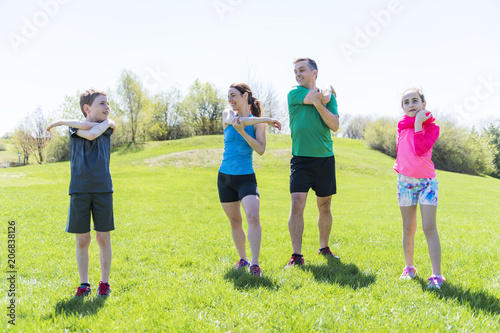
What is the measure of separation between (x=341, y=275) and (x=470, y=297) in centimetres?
139

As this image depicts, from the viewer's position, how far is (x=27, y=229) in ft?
26.3

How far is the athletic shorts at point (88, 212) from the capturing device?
3773mm

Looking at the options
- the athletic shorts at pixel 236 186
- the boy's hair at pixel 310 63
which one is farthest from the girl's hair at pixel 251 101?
the athletic shorts at pixel 236 186

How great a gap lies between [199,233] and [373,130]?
2003 inches

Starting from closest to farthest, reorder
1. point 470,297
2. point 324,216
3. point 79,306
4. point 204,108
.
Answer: point 79,306 < point 470,297 < point 324,216 < point 204,108

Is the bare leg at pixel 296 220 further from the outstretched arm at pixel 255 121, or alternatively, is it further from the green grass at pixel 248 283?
the outstretched arm at pixel 255 121

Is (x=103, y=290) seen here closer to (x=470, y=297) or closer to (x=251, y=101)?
(x=251, y=101)

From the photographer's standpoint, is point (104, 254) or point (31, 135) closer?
point (104, 254)

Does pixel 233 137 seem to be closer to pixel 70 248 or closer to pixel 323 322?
pixel 323 322

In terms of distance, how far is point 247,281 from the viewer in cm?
409

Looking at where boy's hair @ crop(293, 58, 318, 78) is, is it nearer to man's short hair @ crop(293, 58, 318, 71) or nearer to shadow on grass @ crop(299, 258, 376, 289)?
man's short hair @ crop(293, 58, 318, 71)

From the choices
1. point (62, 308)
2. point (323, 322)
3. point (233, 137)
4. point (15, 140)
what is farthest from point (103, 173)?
point (15, 140)

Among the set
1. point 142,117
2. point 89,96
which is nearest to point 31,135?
point 142,117

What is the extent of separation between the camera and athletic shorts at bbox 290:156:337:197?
4914 millimetres
